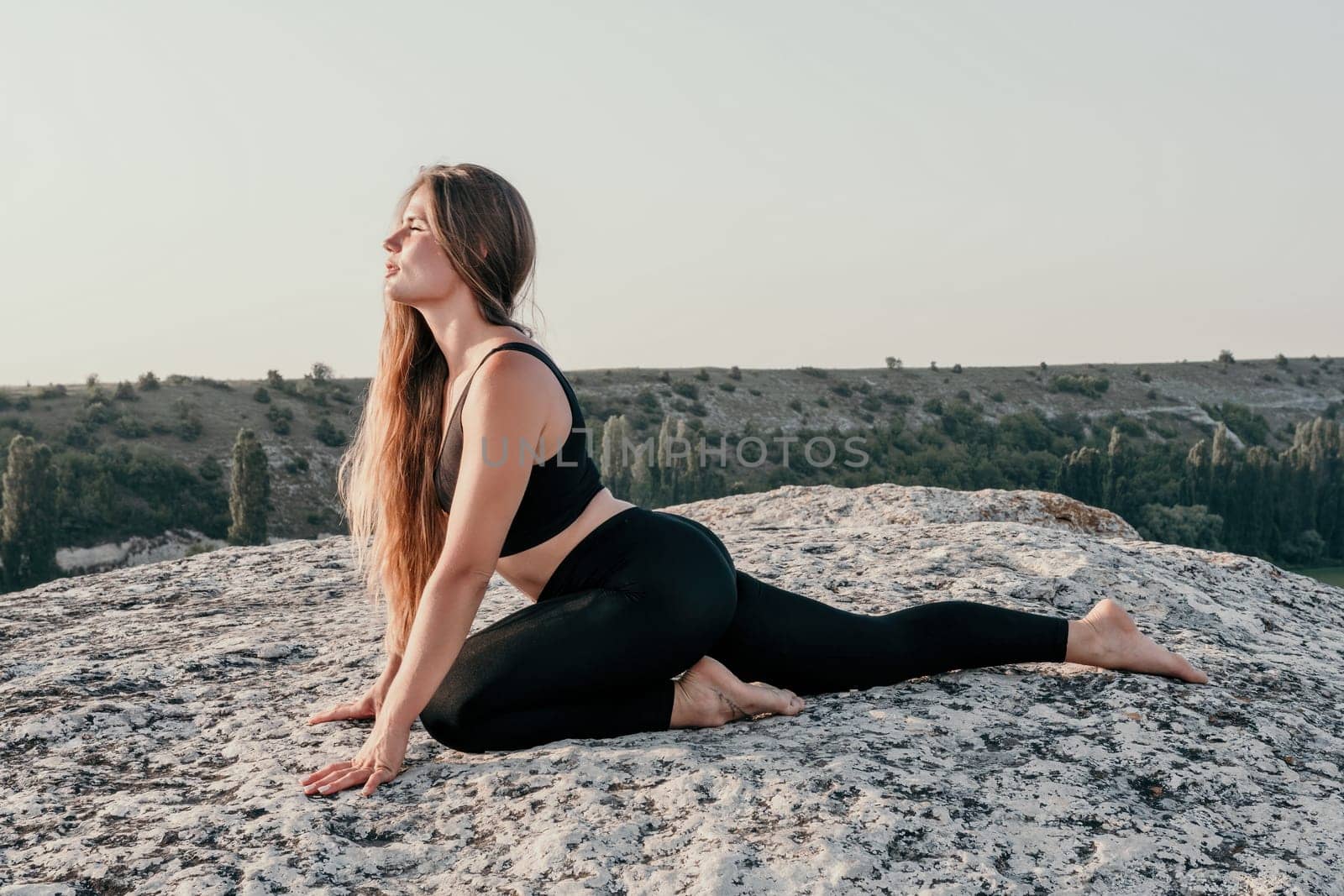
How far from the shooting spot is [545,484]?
3.22 meters

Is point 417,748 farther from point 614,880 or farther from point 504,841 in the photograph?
point 614,880

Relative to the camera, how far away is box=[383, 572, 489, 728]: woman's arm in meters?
2.92

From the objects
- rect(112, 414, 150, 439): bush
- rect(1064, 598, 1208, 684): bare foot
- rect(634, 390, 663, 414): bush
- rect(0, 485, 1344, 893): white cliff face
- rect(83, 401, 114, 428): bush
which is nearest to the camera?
rect(0, 485, 1344, 893): white cliff face

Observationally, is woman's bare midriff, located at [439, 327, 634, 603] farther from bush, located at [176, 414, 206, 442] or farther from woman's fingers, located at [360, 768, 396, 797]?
bush, located at [176, 414, 206, 442]

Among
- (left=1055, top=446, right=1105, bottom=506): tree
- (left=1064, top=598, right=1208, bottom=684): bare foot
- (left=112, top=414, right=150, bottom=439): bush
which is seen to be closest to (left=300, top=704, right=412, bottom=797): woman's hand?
(left=1064, top=598, right=1208, bottom=684): bare foot

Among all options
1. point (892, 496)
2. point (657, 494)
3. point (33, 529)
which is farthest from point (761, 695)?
point (657, 494)

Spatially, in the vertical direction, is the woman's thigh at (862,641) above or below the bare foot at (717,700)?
above

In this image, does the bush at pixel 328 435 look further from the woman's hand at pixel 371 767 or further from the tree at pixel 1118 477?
the woman's hand at pixel 371 767

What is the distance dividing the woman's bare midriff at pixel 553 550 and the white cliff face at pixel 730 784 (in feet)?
1.94

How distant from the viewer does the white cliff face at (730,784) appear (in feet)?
7.67

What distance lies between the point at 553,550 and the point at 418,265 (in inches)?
40.0

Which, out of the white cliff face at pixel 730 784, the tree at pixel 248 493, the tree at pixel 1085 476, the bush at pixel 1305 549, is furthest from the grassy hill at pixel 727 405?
the white cliff face at pixel 730 784

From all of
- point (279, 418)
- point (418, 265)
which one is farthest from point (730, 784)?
point (279, 418)

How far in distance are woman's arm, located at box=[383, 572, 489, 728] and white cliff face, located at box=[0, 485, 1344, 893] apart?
8.6 inches
